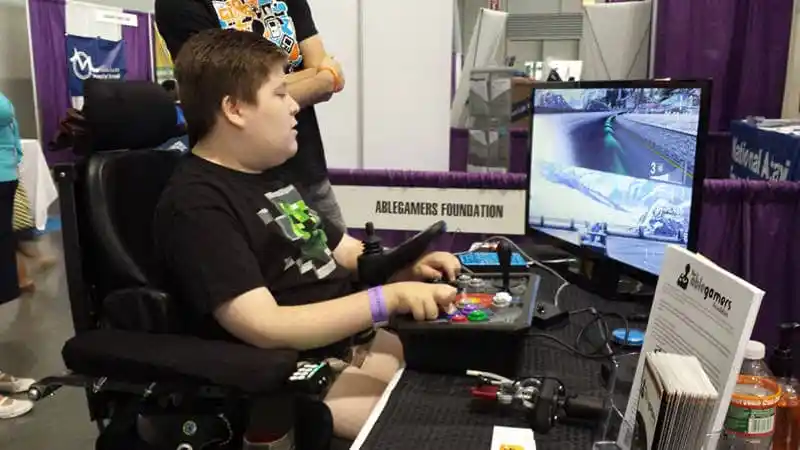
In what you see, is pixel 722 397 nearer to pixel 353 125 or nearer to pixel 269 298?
pixel 269 298

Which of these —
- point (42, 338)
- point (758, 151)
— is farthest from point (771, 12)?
point (42, 338)

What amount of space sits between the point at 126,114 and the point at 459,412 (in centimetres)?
77

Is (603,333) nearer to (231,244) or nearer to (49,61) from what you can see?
(231,244)

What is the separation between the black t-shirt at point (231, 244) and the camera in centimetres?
104

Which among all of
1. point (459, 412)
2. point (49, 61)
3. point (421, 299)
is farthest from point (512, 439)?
point (49, 61)

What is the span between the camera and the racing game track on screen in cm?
122

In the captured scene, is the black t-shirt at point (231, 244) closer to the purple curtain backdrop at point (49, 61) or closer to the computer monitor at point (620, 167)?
the computer monitor at point (620, 167)

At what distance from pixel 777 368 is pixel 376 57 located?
1.92 metres

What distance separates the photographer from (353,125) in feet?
8.61

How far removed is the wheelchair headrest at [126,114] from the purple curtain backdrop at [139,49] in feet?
15.8

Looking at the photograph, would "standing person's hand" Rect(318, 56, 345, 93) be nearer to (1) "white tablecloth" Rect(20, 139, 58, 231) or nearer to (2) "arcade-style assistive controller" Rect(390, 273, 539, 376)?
(2) "arcade-style assistive controller" Rect(390, 273, 539, 376)

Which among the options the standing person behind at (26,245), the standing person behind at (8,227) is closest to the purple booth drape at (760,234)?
the standing person behind at (8,227)

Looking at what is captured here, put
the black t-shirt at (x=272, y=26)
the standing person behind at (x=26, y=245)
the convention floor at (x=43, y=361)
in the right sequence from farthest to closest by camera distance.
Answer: the standing person behind at (x=26, y=245)
the convention floor at (x=43, y=361)
the black t-shirt at (x=272, y=26)

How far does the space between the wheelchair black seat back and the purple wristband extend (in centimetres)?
14
